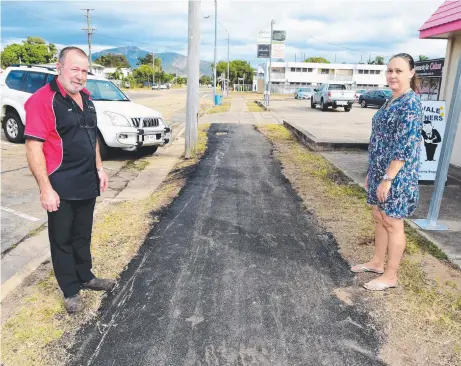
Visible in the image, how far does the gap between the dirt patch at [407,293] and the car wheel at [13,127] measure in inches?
312

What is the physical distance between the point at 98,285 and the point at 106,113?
5.99m

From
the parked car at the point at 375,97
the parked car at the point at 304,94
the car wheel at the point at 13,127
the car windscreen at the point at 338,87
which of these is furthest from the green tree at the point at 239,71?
the car wheel at the point at 13,127

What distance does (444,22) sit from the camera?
7.23 metres

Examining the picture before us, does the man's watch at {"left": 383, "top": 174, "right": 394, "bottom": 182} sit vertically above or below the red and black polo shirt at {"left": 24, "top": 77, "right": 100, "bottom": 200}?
below

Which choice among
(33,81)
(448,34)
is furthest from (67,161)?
(33,81)

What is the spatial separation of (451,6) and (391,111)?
5466 mm

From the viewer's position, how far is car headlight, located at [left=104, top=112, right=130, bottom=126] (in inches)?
342

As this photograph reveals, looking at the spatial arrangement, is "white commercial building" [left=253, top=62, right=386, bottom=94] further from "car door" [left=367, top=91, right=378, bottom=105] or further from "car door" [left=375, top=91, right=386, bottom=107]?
"car door" [left=375, top=91, right=386, bottom=107]

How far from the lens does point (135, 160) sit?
9.59 m

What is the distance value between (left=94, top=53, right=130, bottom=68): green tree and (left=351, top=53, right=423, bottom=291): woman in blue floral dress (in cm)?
13842

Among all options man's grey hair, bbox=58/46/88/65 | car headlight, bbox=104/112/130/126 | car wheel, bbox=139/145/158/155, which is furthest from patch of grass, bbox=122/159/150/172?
man's grey hair, bbox=58/46/88/65

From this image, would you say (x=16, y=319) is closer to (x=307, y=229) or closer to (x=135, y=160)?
(x=307, y=229)

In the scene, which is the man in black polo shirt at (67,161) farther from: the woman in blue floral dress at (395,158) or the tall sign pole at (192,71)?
the tall sign pole at (192,71)

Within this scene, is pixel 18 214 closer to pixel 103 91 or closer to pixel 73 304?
pixel 73 304
